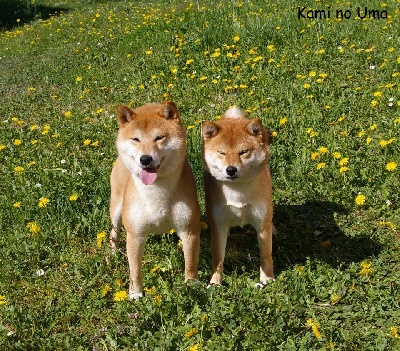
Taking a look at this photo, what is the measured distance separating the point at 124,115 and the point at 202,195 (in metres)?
1.67

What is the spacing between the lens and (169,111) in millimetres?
3402

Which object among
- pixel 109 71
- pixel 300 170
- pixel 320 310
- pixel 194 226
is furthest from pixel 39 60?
pixel 320 310

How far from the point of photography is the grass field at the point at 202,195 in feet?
10.9

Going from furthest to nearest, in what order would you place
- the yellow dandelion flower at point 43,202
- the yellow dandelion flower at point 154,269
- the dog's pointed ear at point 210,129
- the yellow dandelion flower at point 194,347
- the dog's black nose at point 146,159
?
the yellow dandelion flower at point 43,202
the yellow dandelion flower at point 154,269
the dog's pointed ear at point 210,129
the dog's black nose at point 146,159
the yellow dandelion flower at point 194,347

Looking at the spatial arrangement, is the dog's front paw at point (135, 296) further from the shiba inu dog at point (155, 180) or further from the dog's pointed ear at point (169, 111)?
the dog's pointed ear at point (169, 111)

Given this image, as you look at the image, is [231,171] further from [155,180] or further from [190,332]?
[190,332]

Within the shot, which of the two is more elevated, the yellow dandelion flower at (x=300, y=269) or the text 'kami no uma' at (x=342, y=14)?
the yellow dandelion flower at (x=300, y=269)

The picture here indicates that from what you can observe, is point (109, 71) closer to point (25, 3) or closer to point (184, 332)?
point (184, 332)

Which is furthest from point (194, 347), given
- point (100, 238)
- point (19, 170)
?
point (19, 170)

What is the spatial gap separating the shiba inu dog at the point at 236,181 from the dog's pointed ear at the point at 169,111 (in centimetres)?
25

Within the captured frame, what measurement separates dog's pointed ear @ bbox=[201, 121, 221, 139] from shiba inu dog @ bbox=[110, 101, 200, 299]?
0.57ft

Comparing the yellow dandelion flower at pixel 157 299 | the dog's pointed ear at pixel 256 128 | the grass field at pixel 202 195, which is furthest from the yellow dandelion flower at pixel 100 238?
the dog's pointed ear at pixel 256 128

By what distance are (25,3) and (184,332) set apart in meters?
16.6

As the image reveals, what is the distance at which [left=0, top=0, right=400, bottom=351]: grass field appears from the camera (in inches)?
130
